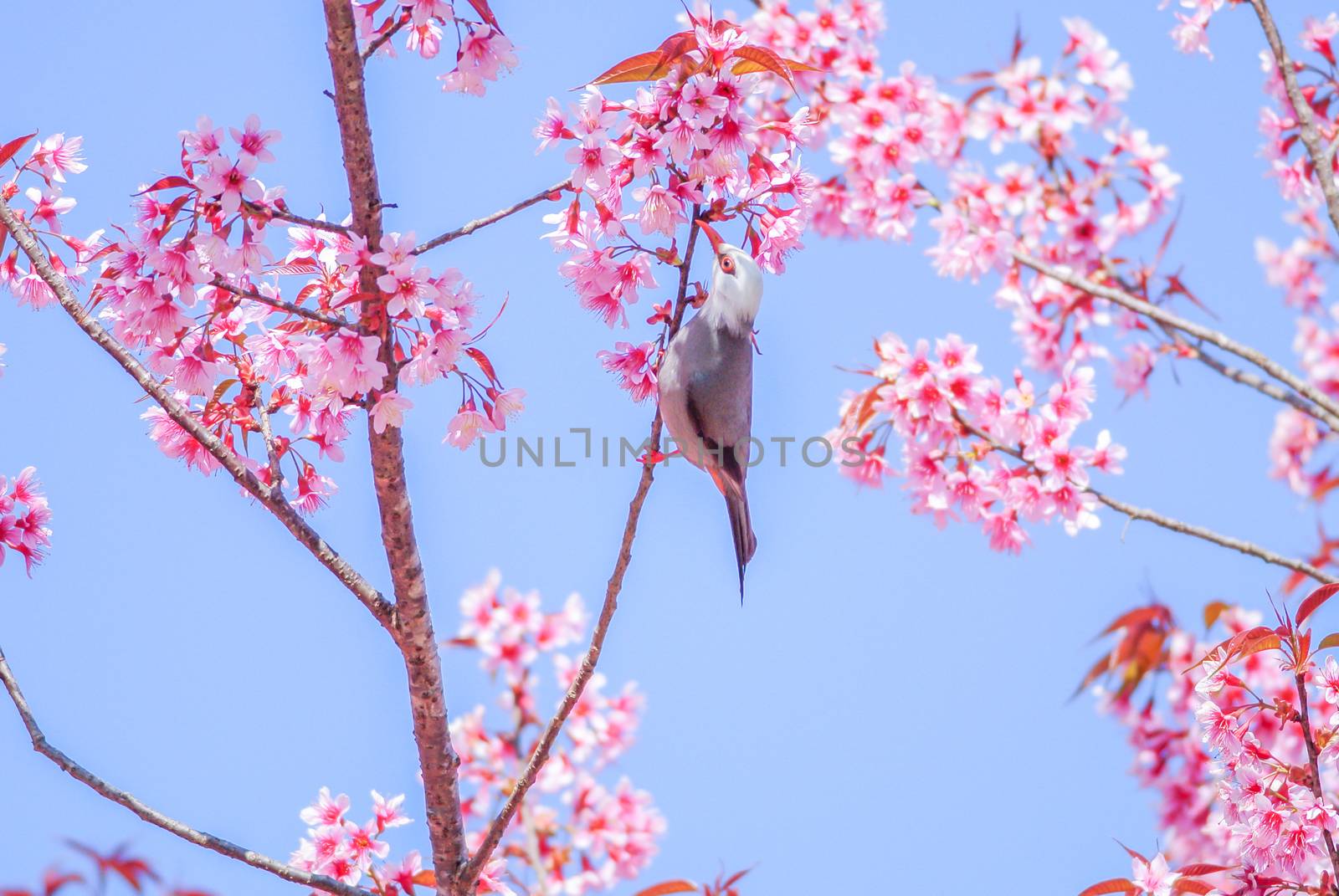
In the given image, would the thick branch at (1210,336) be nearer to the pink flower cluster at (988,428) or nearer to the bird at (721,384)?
the pink flower cluster at (988,428)

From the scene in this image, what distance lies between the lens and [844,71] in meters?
5.87

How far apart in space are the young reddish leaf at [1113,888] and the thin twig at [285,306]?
2222 mm

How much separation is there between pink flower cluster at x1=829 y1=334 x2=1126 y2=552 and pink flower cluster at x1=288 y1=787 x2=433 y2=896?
2.59 meters

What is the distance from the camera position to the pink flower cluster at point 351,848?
2.90 meters

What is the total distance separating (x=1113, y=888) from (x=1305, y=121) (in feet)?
8.16

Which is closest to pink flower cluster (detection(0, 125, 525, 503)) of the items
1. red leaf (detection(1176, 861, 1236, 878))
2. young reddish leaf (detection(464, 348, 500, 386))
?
young reddish leaf (detection(464, 348, 500, 386))

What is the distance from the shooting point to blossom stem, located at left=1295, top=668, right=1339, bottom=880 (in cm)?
243

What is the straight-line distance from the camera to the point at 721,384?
10.6 ft

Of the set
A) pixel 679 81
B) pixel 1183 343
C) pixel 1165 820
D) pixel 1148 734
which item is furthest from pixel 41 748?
pixel 1165 820

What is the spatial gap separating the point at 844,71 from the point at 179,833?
16.0 feet

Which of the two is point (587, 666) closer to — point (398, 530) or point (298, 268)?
point (398, 530)

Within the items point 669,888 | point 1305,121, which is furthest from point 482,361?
point 1305,121

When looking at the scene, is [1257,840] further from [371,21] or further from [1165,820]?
[1165,820]

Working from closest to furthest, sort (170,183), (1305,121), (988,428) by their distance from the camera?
(170,183)
(1305,121)
(988,428)
